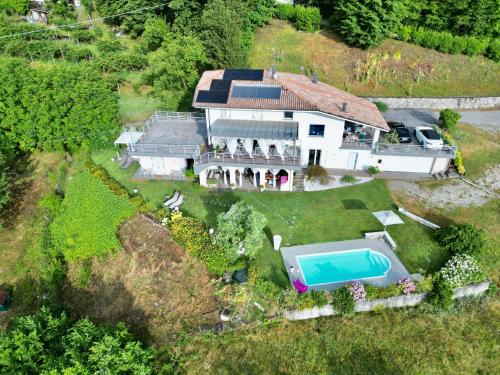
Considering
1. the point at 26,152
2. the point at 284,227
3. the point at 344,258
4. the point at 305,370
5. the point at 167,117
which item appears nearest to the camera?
the point at 305,370

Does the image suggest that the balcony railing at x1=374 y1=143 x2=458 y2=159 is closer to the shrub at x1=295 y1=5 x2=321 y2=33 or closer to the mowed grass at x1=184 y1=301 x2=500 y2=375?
the mowed grass at x1=184 y1=301 x2=500 y2=375

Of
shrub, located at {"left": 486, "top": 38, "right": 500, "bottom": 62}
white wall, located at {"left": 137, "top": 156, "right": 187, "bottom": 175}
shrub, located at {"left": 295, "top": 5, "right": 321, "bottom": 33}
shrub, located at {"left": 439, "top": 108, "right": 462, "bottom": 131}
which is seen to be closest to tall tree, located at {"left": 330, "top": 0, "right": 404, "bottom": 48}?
shrub, located at {"left": 295, "top": 5, "right": 321, "bottom": 33}

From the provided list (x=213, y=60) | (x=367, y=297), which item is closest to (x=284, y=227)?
(x=367, y=297)

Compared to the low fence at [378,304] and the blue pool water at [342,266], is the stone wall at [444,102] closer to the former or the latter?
the blue pool water at [342,266]

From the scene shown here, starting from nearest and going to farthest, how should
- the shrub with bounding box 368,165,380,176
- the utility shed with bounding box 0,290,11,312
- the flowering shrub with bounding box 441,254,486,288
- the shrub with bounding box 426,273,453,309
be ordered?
the shrub with bounding box 426,273,453,309 < the flowering shrub with bounding box 441,254,486,288 < the utility shed with bounding box 0,290,11,312 < the shrub with bounding box 368,165,380,176

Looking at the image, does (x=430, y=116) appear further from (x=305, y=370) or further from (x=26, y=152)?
(x=26, y=152)
